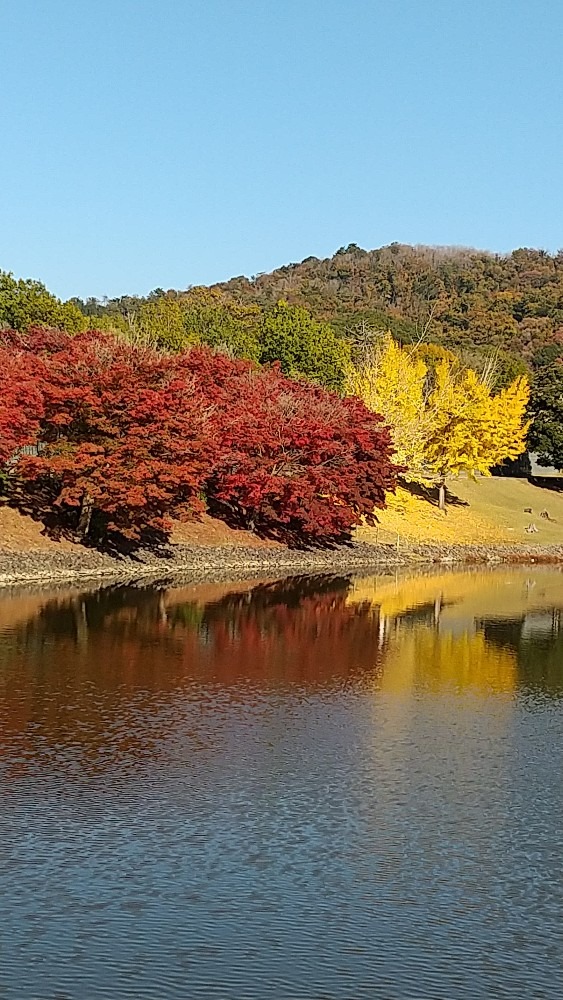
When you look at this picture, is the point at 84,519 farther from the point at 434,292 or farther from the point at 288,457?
the point at 434,292

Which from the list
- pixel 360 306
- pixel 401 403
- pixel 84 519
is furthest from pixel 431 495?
pixel 360 306

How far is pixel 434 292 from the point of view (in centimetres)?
12225

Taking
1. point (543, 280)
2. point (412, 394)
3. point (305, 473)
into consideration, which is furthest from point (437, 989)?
point (543, 280)

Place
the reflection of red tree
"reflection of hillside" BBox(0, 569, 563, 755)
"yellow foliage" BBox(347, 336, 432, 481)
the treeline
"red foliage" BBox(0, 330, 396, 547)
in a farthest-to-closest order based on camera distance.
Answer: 1. "yellow foliage" BBox(347, 336, 432, 481)
2. the treeline
3. "red foliage" BBox(0, 330, 396, 547)
4. "reflection of hillside" BBox(0, 569, 563, 755)
5. the reflection of red tree

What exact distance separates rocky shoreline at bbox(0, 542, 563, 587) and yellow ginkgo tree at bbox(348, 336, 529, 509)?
17.8 ft

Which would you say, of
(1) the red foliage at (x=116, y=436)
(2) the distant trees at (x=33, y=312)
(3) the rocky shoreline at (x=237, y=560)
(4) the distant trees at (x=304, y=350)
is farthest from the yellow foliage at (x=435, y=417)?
(1) the red foliage at (x=116, y=436)

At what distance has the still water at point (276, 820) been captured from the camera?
30.2 feet

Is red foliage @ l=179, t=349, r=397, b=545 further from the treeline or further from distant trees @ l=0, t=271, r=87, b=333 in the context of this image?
distant trees @ l=0, t=271, r=87, b=333

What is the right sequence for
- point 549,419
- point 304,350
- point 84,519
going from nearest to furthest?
1. point 84,519
2. point 304,350
3. point 549,419

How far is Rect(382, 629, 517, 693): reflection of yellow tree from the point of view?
21281 mm

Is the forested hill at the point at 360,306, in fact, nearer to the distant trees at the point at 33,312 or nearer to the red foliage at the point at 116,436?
the distant trees at the point at 33,312

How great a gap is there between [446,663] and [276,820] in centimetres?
1143

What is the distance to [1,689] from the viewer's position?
18.7m

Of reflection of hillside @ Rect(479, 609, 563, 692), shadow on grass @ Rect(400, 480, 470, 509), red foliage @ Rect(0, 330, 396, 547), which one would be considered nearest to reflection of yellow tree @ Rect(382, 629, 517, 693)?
reflection of hillside @ Rect(479, 609, 563, 692)
